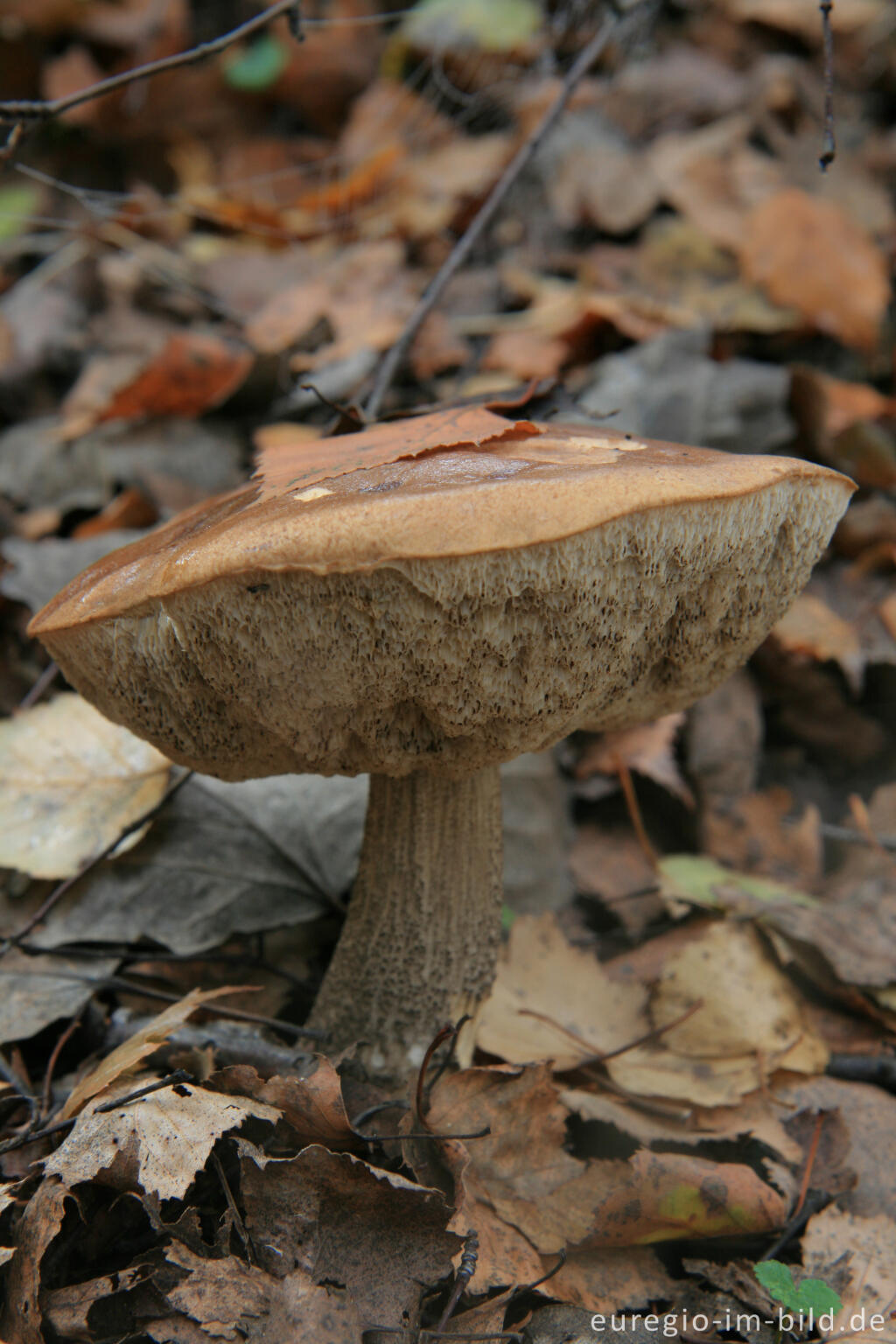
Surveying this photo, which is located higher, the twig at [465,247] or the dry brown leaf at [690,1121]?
the twig at [465,247]


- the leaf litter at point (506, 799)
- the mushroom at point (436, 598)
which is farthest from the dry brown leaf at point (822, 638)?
the mushroom at point (436, 598)

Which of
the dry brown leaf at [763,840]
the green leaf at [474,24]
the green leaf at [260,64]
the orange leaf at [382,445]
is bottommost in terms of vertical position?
the dry brown leaf at [763,840]

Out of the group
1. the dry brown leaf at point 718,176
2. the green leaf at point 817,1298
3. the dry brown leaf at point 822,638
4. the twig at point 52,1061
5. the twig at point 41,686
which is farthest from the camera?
the dry brown leaf at point 718,176

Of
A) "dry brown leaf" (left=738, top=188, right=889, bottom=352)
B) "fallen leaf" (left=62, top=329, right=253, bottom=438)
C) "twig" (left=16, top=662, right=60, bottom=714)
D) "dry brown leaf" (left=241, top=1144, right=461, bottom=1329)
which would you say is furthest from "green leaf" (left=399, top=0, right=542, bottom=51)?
"dry brown leaf" (left=241, top=1144, right=461, bottom=1329)

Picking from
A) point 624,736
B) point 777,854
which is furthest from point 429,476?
point 777,854

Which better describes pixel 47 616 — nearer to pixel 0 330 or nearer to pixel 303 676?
pixel 303 676

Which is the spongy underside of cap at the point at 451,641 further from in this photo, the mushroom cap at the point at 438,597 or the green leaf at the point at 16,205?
the green leaf at the point at 16,205
